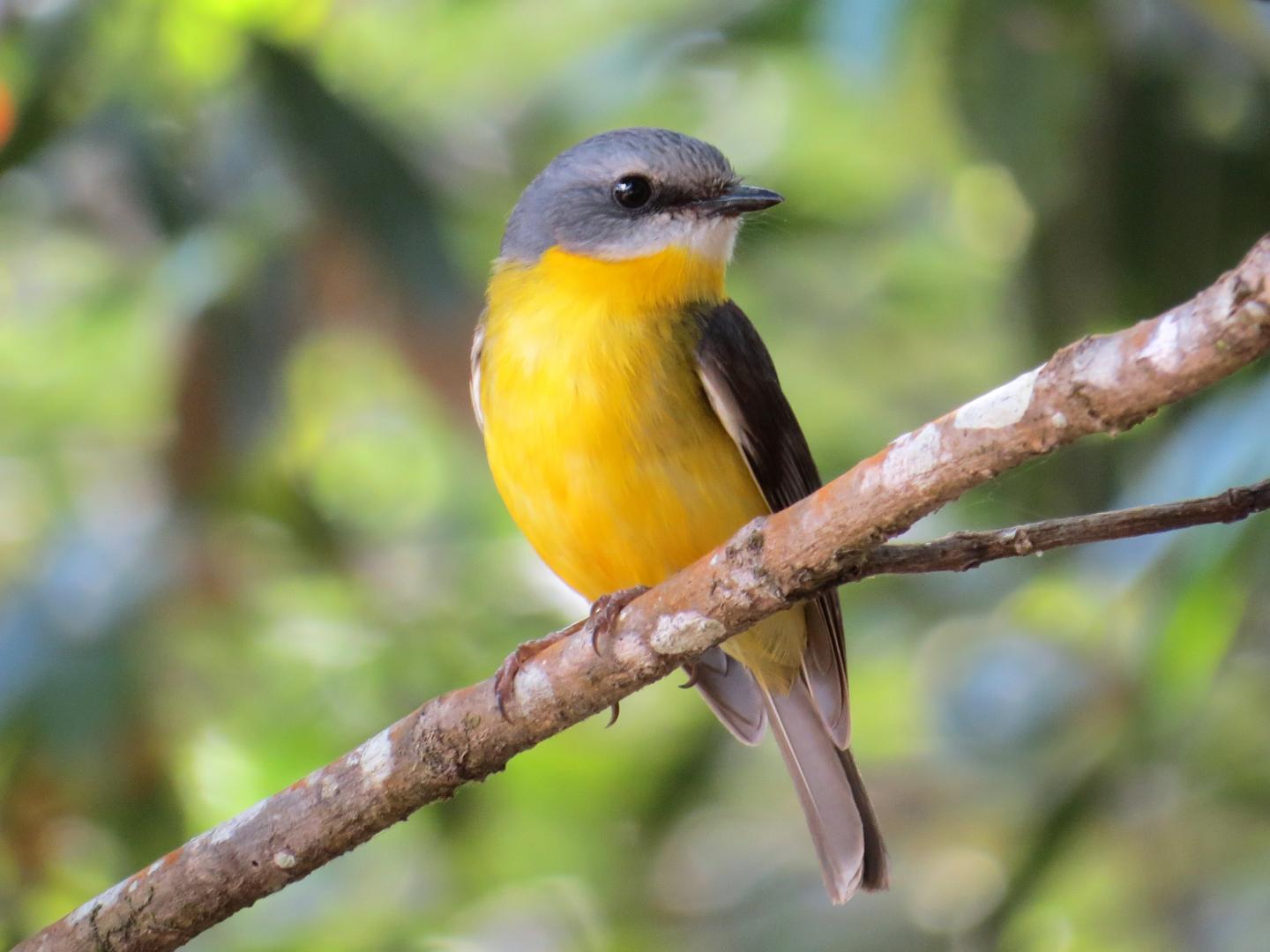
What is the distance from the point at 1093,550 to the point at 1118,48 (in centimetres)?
155

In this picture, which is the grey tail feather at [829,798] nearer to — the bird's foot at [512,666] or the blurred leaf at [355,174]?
the bird's foot at [512,666]

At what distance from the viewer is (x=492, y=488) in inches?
271

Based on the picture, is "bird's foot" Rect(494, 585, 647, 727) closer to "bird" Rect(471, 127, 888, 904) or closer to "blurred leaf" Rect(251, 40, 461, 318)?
"bird" Rect(471, 127, 888, 904)

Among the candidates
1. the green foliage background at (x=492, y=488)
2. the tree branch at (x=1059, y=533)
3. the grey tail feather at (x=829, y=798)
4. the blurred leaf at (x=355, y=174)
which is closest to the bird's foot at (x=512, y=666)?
the tree branch at (x=1059, y=533)

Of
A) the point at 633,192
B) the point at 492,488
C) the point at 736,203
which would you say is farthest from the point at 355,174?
the point at 492,488

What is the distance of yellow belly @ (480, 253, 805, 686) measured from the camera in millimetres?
3621

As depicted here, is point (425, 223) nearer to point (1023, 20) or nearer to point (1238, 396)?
point (1023, 20)

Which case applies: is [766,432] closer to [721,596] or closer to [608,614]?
[608,614]

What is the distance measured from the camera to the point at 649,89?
631 centimetres

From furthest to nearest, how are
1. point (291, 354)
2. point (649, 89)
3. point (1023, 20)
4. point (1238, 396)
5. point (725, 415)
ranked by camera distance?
point (649, 89) → point (291, 354) → point (1023, 20) → point (725, 415) → point (1238, 396)

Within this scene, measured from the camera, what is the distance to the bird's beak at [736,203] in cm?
416

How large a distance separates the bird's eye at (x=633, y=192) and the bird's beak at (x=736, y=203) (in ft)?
0.46

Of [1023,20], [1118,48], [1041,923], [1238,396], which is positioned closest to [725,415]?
[1238,396]

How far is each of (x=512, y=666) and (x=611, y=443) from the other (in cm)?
58
